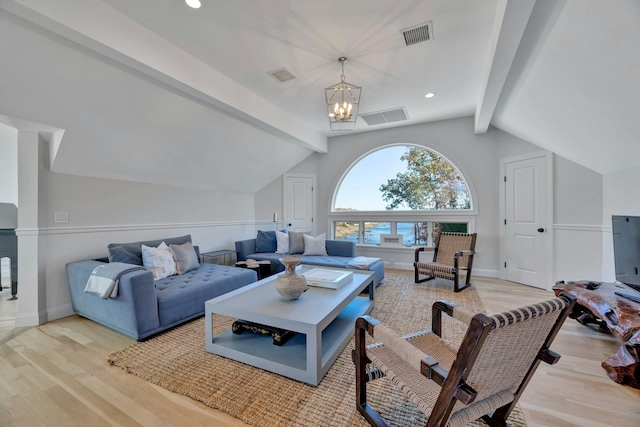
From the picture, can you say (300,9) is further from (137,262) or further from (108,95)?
(137,262)

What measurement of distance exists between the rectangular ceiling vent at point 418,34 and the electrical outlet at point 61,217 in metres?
3.90

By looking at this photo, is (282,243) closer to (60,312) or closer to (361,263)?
(361,263)

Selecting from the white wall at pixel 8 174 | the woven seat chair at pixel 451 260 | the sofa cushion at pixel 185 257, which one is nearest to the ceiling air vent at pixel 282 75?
the sofa cushion at pixel 185 257

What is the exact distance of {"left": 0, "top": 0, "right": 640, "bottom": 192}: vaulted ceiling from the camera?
5.92 ft

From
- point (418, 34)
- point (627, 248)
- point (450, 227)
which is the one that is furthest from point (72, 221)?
point (450, 227)

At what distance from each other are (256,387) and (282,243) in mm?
2983

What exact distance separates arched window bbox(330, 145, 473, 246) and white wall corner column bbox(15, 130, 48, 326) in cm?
434

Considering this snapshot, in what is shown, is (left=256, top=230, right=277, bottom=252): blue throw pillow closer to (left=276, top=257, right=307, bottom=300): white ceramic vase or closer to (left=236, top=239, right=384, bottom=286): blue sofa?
(left=236, top=239, right=384, bottom=286): blue sofa

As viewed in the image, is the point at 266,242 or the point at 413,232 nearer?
the point at 266,242

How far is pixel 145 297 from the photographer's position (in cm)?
224

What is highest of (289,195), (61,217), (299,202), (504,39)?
(504,39)

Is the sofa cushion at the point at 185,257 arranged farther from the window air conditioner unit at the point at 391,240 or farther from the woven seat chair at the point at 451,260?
the window air conditioner unit at the point at 391,240

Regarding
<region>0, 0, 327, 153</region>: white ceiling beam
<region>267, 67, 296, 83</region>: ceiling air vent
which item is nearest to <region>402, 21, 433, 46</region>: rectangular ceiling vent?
<region>267, 67, 296, 83</region>: ceiling air vent

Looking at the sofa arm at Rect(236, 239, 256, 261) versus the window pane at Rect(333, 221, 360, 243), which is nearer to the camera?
the sofa arm at Rect(236, 239, 256, 261)
